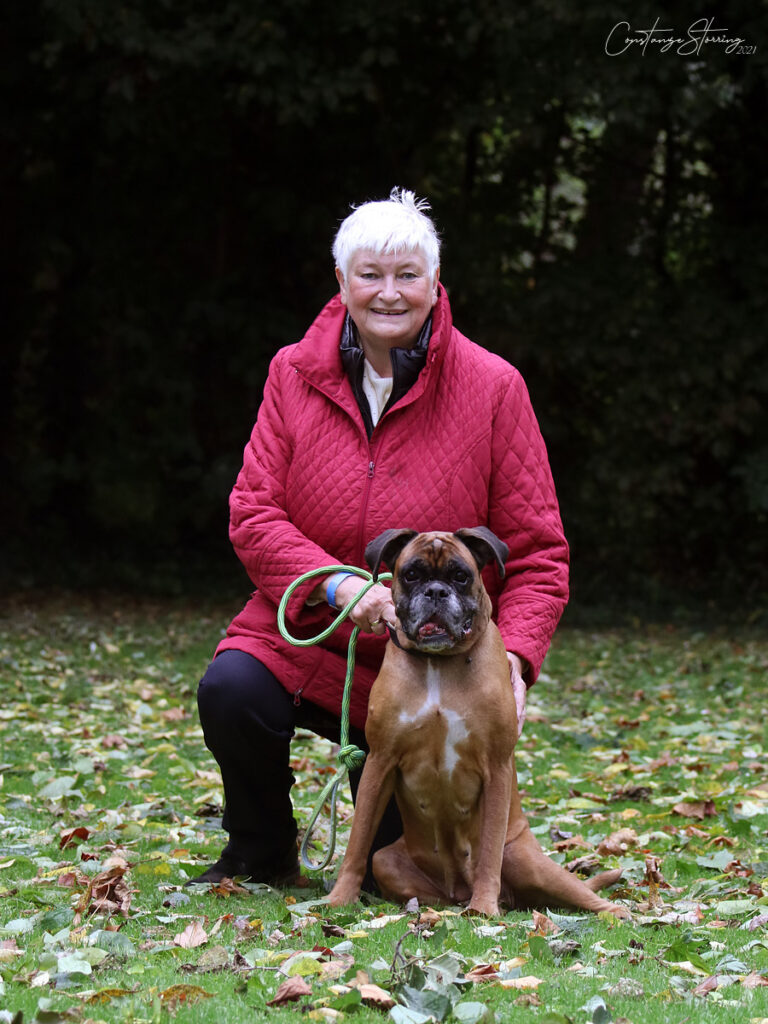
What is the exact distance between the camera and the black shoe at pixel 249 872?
167 inches

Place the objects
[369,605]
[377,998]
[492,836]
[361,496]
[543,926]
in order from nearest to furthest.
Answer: [377,998] → [543,926] → [492,836] → [369,605] → [361,496]

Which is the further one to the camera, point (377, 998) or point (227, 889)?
point (227, 889)

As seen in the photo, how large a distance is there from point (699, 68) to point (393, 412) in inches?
376

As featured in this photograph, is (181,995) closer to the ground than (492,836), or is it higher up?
closer to the ground

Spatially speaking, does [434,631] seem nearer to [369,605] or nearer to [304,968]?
[369,605]

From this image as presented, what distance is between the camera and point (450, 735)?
371 cm

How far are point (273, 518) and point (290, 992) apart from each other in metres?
1.72

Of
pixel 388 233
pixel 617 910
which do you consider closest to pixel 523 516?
pixel 388 233

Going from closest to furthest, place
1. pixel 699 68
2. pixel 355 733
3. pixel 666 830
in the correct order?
pixel 355 733, pixel 666 830, pixel 699 68

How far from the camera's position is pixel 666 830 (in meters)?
5.12

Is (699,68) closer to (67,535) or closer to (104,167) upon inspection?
(104,167)

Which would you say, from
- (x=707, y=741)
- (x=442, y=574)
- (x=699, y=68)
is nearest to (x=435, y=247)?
(x=442, y=574)
